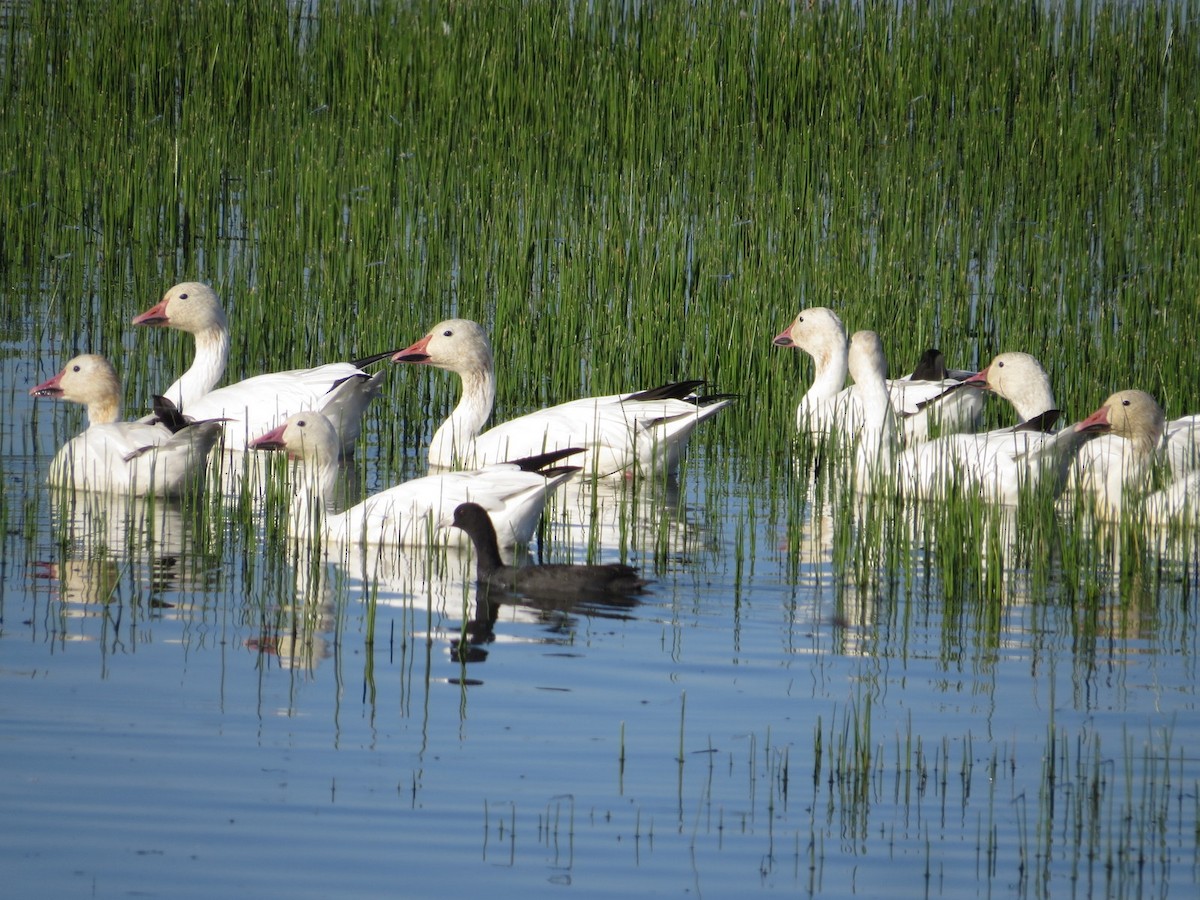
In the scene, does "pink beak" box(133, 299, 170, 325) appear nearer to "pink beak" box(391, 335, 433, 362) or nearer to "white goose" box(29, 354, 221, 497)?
"pink beak" box(391, 335, 433, 362)

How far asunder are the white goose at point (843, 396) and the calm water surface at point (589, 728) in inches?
130

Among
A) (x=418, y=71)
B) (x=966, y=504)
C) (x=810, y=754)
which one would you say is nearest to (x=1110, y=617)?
(x=966, y=504)

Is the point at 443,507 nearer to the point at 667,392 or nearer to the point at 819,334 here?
the point at 667,392

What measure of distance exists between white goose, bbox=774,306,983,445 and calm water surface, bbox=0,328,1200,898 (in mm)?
3295

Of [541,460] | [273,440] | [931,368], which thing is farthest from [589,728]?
[931,368]

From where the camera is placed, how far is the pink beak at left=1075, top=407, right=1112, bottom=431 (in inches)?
417

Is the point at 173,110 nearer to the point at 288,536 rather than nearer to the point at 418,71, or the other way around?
the point at 418,71

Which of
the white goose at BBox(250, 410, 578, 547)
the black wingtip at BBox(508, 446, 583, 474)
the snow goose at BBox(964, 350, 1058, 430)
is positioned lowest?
the white goose at BBox(250, 410, 578, 547)

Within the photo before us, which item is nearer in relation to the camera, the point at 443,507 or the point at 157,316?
the point at 443,507

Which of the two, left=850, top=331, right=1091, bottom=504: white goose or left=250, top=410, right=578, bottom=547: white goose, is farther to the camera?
left=850, top=331, right=1091, bottom=504: white goose

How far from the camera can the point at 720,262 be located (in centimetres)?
1449

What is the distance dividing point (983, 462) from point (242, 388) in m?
4.69

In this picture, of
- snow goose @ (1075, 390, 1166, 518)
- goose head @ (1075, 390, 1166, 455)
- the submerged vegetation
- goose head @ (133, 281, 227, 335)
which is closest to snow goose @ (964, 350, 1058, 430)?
the submerged vegetation

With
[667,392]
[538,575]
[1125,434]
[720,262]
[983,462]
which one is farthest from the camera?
[720,262]
